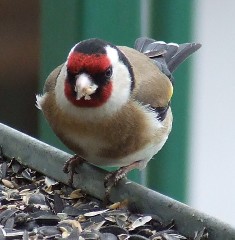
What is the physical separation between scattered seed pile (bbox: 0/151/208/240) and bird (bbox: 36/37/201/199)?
10cm

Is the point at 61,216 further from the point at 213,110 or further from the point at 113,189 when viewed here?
the point at 213,110

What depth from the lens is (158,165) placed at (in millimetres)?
4566

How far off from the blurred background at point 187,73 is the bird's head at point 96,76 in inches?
46.3

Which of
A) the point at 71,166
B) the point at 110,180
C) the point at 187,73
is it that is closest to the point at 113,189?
the point at 110,180

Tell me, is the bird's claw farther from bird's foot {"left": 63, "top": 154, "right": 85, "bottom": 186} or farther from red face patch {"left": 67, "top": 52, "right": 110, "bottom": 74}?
red face patch {"left": 67, "top": 52, "right": 110, "bottom": 74}

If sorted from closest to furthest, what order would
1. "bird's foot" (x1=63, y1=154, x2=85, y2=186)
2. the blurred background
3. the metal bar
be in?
the metal bar, "bird's foot" (x1=63, y1=154, x2=85, y2=186), the blurred background

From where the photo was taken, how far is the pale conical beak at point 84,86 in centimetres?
298

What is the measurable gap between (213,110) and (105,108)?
5.39 feet

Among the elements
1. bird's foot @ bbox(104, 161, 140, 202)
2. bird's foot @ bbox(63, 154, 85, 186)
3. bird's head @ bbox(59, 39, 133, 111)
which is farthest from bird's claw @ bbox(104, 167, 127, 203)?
bird's head @ bbox(59, 39, 133, 111)

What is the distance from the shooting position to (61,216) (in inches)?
118

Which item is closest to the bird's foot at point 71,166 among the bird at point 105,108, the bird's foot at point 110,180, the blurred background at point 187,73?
the bird at point 105,108

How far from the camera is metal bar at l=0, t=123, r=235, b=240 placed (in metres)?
2.82

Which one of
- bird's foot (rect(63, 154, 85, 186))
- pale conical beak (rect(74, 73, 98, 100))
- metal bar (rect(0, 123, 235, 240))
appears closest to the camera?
metal bar (rect(0, 123, 235, 240))

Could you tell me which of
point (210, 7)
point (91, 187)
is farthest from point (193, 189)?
point (91, 187)
